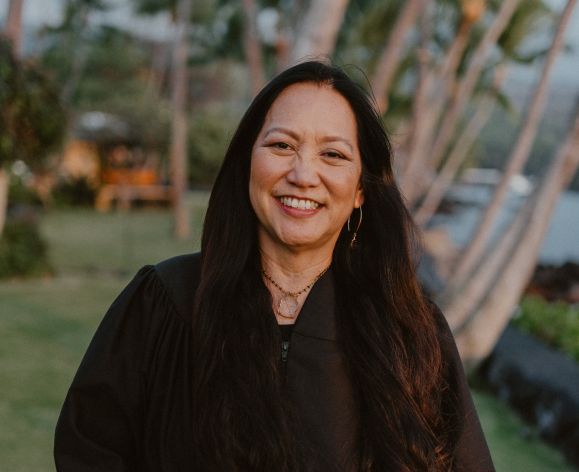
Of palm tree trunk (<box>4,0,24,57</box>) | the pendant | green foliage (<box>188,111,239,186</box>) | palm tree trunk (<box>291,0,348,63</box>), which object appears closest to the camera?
the pendant

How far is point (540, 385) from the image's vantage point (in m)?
7.43

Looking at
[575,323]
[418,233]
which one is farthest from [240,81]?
[418,233]

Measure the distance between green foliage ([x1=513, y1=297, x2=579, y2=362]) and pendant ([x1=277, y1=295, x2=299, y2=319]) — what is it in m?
7.18

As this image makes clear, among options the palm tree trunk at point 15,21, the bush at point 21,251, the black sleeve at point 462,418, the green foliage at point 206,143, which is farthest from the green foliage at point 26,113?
the green foliage at point 206,143

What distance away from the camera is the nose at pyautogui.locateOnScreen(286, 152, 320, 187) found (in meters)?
2.22

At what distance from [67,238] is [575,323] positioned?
13.0 metres

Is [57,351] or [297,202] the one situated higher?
[297,202]

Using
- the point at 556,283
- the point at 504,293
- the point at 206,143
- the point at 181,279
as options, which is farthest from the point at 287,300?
the point at 206,143

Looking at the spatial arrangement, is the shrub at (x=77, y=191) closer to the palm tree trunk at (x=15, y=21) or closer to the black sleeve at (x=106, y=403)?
the palm tree trunk at (x=15, y=21)

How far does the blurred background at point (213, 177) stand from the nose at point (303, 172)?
1.78ft

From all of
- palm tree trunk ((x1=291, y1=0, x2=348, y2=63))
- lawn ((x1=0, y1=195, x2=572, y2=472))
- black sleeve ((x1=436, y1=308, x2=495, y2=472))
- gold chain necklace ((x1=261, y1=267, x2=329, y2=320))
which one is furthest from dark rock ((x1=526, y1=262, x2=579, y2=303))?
gold chain necklace ((x1=261, y1=267, x2=329, y2=320))

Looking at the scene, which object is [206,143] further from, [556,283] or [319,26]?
[319,26]

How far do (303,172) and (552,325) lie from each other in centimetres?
858

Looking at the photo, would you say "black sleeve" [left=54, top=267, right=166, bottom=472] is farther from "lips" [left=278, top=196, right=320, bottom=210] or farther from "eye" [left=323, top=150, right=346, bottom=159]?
"eye" [left=323, top=150, right=346, bottom=159]
